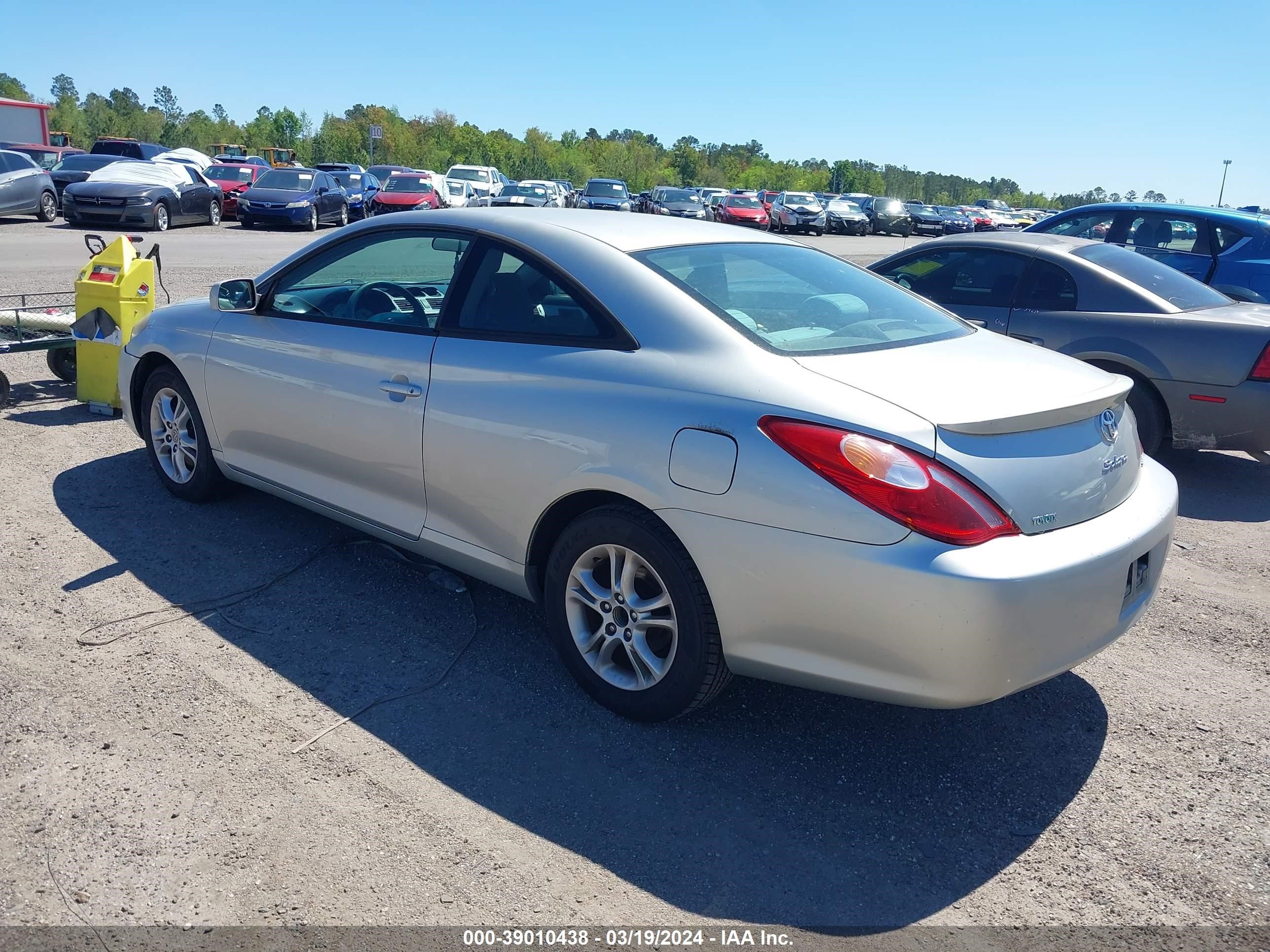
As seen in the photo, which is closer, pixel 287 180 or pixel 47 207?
pixel 47 207

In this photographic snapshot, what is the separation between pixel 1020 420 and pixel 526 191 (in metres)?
29.0

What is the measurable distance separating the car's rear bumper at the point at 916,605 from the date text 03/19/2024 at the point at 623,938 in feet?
2.46

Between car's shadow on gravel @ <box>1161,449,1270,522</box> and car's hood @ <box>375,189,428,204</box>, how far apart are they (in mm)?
23742

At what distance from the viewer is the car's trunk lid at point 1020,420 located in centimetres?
289

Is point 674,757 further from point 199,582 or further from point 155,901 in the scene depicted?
point 199,582

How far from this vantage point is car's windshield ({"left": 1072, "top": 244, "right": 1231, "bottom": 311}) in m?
6.79

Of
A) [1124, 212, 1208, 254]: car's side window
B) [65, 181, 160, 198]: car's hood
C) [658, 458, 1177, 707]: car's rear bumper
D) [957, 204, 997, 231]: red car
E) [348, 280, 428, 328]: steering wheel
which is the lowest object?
[658, 458, 1177, 707]: car's rear bumper

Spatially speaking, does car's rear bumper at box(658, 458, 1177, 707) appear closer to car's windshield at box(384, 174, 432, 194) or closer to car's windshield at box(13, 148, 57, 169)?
car's windshield at box(384, 174, 432, 194)

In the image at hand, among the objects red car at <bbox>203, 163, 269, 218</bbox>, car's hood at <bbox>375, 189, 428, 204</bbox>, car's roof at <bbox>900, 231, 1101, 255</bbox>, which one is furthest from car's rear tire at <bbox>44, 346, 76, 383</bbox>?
red car at <bbox>203, 163, 269, 218</bbox>

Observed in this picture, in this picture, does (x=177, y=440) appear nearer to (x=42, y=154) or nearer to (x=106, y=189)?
(x=106, y=189)

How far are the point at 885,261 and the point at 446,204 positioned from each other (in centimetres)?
2199

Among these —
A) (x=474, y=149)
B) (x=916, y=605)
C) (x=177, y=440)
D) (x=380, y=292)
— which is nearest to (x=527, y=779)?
(x=916, y=605)

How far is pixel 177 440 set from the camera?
17.4ft

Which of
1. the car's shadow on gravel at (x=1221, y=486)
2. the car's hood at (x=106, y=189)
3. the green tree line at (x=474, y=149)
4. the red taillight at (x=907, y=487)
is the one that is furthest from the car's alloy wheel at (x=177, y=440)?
the green tree line at (x=474, y=149)
